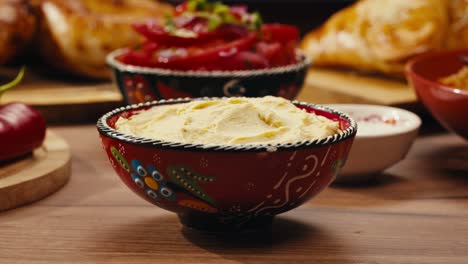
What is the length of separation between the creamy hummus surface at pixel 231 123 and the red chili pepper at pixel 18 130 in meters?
0.32

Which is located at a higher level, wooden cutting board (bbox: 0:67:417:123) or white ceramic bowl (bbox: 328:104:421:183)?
white ceramic bowl (bbox: 328:104:421:183)

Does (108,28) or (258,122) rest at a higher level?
(258,122)

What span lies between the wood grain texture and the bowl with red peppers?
0.65 ft

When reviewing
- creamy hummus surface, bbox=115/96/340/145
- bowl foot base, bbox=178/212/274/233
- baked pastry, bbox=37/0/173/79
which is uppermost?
creamy hummus surface, bbox=115/96/340/145

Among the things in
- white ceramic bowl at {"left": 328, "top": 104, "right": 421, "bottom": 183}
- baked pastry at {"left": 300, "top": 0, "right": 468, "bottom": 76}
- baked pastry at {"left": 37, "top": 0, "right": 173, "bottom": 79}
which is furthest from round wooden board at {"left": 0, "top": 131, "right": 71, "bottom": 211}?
baked pastry at {"left": 300, "top": 0, "right": 468, "bottom": 76}

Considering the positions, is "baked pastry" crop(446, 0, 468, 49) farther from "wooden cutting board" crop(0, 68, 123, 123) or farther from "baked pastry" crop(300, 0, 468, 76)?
"wooden cutting board" crop(0, 68, 123, 123)

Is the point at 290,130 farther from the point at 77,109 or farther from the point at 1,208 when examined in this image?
the point at 77,109

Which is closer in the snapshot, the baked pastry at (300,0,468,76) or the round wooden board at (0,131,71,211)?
the round wooden board at (0,131,71,211)

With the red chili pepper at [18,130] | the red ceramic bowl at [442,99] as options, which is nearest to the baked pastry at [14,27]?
the red chili pepper at [18,130]

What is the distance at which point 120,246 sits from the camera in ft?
3.55

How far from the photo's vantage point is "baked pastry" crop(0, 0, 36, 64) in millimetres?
2080

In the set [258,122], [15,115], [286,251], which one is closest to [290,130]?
[258,122]

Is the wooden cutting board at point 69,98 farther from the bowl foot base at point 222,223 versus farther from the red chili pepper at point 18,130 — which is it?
the bowl foot base at point 222,223

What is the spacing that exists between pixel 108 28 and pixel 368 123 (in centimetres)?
85
